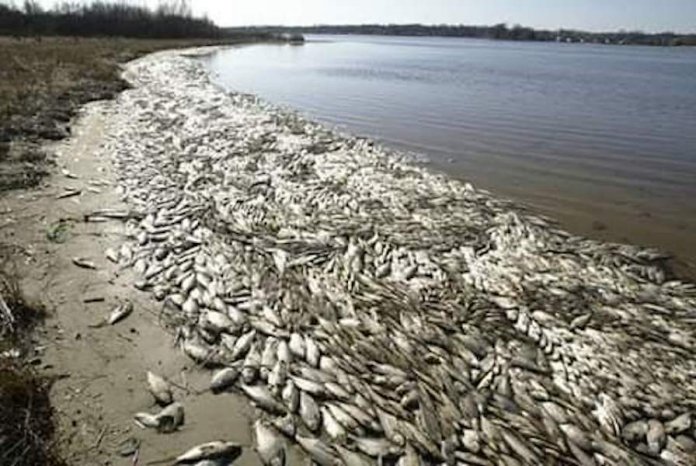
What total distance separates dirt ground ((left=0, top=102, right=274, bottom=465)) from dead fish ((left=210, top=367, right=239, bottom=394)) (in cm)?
10

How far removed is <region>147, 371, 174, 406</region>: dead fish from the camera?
5.38 meters

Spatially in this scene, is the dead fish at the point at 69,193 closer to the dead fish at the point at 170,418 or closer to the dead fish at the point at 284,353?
A: the dead fish at the point at 284,353

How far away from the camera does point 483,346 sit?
20.6 ft

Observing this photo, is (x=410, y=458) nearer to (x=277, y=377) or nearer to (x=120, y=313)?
(x=277, y=377)

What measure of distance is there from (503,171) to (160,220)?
976 centimetres

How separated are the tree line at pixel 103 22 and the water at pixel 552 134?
1800 inches

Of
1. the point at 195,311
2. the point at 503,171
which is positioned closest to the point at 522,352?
the point at 195,311

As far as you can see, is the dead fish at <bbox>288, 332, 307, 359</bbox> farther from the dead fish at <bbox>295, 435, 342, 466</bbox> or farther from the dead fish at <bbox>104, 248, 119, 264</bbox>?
the dead fish at <bbox>104, 248, 119, 264</bbox>

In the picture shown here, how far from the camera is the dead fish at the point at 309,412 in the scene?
5.06 meters

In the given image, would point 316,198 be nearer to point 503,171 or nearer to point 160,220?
point 160,220

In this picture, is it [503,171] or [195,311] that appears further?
[503,171]

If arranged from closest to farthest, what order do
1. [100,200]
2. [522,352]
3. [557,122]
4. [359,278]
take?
1. [522,352]
2. [359,278]
3. [100,200]
4. [557,122]

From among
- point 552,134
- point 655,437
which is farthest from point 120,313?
point 552,134

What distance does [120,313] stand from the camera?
22.2 feet
